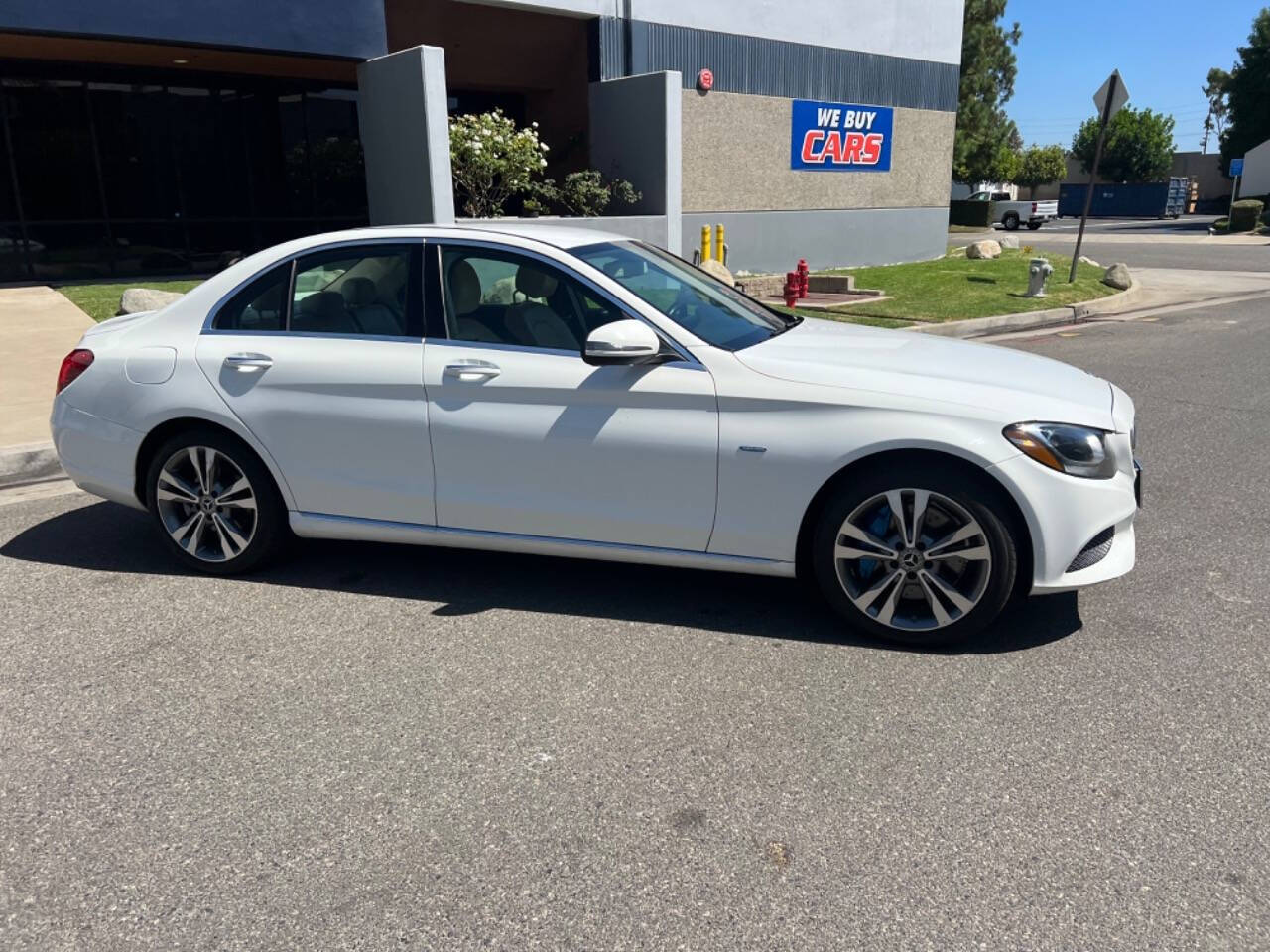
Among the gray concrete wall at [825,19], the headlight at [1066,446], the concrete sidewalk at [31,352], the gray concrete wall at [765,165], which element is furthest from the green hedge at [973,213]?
the headlight at [1066,446]

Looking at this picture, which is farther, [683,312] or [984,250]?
[984,250]

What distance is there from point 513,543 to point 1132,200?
78.8 meters

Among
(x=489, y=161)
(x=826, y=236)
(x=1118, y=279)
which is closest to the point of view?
(x=489, y=161)

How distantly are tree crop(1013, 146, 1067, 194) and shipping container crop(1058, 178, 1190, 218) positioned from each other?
422 inches

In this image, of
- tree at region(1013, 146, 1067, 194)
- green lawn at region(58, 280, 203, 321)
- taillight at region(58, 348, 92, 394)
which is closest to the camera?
taillight at region(58, 348, 92, 394)

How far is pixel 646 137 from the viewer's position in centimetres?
1606

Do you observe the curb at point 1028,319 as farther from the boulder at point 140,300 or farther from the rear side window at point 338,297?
the boulder at point 140,300

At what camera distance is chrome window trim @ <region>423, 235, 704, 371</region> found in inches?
157

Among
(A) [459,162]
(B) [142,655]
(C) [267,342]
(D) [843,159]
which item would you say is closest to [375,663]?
(B) [142,655]

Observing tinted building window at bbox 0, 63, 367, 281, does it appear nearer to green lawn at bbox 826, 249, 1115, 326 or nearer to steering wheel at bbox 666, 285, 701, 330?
green lawn at bbox 826, 249, 1115, 326

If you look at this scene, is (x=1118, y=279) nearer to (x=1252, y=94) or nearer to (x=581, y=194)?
(x=581, y=194)

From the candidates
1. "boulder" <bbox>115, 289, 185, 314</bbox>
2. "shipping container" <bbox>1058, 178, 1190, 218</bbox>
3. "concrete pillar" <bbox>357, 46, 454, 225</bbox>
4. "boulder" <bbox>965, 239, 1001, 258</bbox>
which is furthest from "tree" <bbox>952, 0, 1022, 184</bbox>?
"boulder" <bbox>115, 289, 185, 314</bbox>

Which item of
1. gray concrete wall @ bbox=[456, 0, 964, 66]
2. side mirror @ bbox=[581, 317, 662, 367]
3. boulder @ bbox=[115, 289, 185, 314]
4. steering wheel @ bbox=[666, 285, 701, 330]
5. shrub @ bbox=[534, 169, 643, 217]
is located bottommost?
boulder @ bbox=[115, 289, 185, 314]

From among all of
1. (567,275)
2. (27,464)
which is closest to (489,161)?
(27,464)
